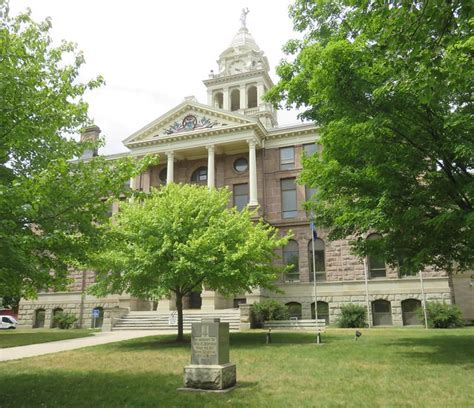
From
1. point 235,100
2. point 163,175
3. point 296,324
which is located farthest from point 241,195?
point 235,100

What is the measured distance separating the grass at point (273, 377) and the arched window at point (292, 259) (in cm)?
1861

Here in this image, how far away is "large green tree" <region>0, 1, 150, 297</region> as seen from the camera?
873 cm

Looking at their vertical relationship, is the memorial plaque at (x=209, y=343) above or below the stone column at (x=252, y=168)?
below

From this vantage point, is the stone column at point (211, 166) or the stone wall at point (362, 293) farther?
the stone column at point (211, 166)

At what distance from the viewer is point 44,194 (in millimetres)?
8797

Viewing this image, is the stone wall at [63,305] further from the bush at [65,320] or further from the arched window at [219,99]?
the arched window at [219,99]

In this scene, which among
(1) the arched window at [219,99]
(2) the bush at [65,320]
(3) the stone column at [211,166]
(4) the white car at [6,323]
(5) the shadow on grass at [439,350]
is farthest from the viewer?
(1) the arched window at [219,99]

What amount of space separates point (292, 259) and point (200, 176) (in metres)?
12.2

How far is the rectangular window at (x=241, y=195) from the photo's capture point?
135 feet

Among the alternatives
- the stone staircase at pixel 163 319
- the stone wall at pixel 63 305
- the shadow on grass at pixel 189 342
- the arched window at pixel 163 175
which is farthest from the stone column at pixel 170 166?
the shadow on grass at pixel 189 342

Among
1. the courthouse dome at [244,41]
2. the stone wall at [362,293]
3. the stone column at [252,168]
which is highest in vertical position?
the courthouse dome at [244,41]

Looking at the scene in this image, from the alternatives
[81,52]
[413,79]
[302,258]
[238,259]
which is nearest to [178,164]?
[302,258]

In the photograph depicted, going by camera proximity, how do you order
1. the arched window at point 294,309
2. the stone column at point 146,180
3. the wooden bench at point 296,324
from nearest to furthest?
the wooden bench at point 296,324
the arched window at point 294,309
the stone column at point 146,180

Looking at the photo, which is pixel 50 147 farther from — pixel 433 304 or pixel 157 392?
pixel 433 304
